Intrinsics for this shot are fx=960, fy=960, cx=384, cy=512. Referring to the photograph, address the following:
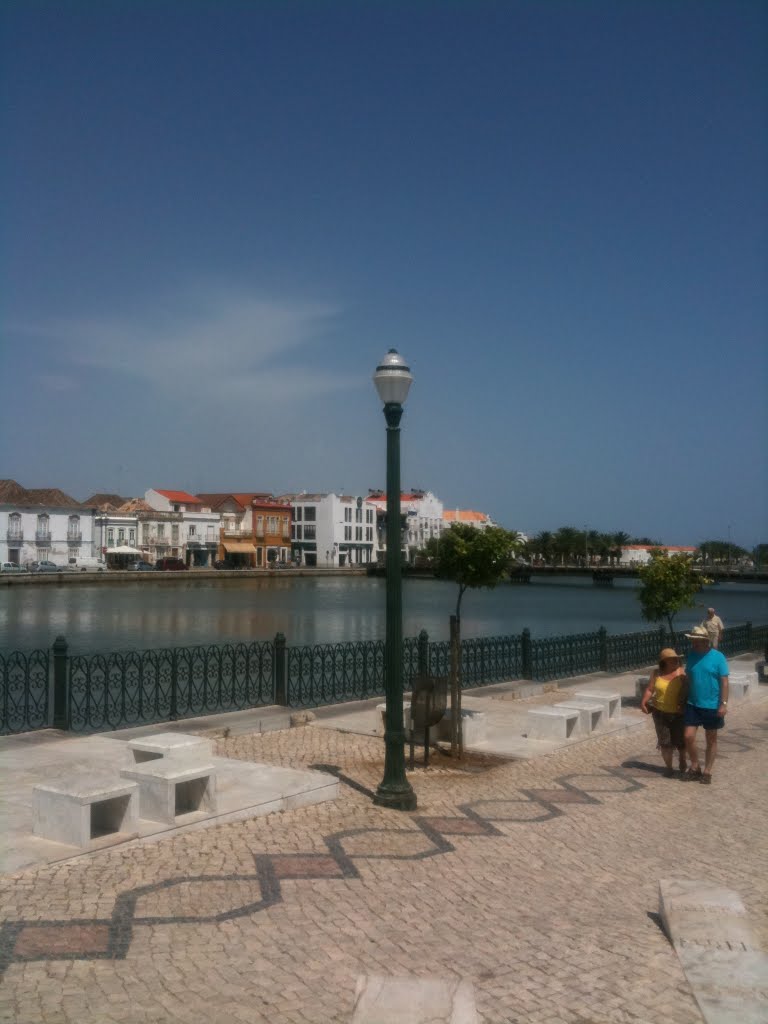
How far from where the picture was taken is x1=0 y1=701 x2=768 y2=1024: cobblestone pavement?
16.1 ft

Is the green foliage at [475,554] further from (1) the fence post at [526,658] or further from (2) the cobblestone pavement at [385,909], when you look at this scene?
(1) the fence post at [526,658]

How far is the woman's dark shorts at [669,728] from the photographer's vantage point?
10289mm

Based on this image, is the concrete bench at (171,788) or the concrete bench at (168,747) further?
the concrete bench at (168,747)

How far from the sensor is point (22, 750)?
1060 centimetres

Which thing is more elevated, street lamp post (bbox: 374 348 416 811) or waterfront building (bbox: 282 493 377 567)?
waterfront building (bbox: 282 493 377 567)

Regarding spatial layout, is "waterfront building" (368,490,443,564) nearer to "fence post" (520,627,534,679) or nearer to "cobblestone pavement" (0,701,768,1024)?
"fence post" (520,627,534,679)

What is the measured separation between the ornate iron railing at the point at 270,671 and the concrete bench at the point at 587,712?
2.09 metres

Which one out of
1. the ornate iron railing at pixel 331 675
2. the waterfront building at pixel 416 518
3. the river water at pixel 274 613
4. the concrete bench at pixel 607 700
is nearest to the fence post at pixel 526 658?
the ornate iron railing at pixel 331 675

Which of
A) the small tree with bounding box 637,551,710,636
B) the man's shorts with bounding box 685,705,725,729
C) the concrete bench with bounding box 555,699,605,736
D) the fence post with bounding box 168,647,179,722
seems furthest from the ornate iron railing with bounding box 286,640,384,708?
the man's shorts with bounding box 685,705,725,729

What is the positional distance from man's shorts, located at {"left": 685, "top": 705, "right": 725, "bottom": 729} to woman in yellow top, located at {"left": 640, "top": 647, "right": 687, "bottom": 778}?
157mm

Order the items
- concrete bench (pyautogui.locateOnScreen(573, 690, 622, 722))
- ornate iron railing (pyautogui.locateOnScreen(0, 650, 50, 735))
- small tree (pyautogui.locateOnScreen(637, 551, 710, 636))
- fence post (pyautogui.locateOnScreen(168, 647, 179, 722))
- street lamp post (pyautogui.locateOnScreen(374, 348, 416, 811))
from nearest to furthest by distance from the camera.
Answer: street lamp post (pyautogui.locateOnScreen(374, 348, 416, 811))
ornate iron railing (pyautogui.locateOnScreen(0, 650, 50, 735))
fence post (pyautogui.locateOnScreen(168, 647, 179, 722))
concrete bench (pyautogui.locateOnScreen(573, 690, 622, 722))
small tree (pyautogui.locateOnScreen(637, 551, 710, 636))

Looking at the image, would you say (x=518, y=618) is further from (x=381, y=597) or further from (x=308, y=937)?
(x=308, y=937)

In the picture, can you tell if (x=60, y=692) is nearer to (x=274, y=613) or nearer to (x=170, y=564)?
(x=274, y=613)

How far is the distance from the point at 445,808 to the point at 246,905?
313 cm
